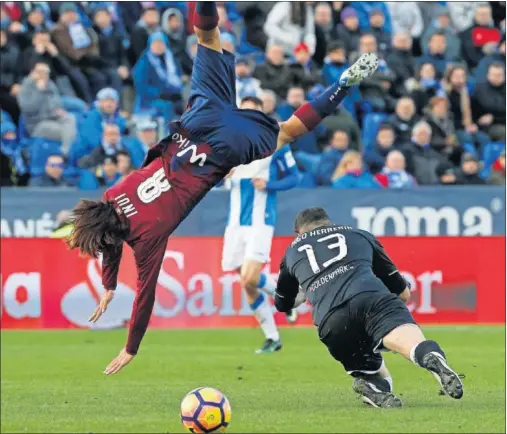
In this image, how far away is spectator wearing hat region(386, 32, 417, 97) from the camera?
24469mm

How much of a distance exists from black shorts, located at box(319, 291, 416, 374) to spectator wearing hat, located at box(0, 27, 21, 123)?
13.2m

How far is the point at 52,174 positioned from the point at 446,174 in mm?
6681

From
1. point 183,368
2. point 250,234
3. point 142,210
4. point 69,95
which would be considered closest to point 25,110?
point 69,95

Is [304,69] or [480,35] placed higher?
[480,35]

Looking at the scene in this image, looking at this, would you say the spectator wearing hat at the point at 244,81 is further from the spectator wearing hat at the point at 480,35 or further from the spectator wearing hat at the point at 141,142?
the spectator wearing hat at the point at 480,35

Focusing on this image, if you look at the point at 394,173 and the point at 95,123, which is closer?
the point at 394,173

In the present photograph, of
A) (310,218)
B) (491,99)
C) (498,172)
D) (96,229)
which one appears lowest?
(498,172)

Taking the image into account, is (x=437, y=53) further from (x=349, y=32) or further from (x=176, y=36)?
(x=176, y=36)

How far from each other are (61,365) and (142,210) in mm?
5226

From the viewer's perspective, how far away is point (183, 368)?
14.8 m

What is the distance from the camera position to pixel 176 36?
2381cm

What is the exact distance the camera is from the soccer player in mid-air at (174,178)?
34.0ft

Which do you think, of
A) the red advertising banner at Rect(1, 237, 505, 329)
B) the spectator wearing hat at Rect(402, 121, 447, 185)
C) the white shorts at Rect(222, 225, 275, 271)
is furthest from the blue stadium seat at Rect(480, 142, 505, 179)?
the white shorts at Rect(222, 225, 275, 271)

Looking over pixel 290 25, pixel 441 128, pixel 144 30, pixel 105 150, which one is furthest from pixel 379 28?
pixel 105 150
